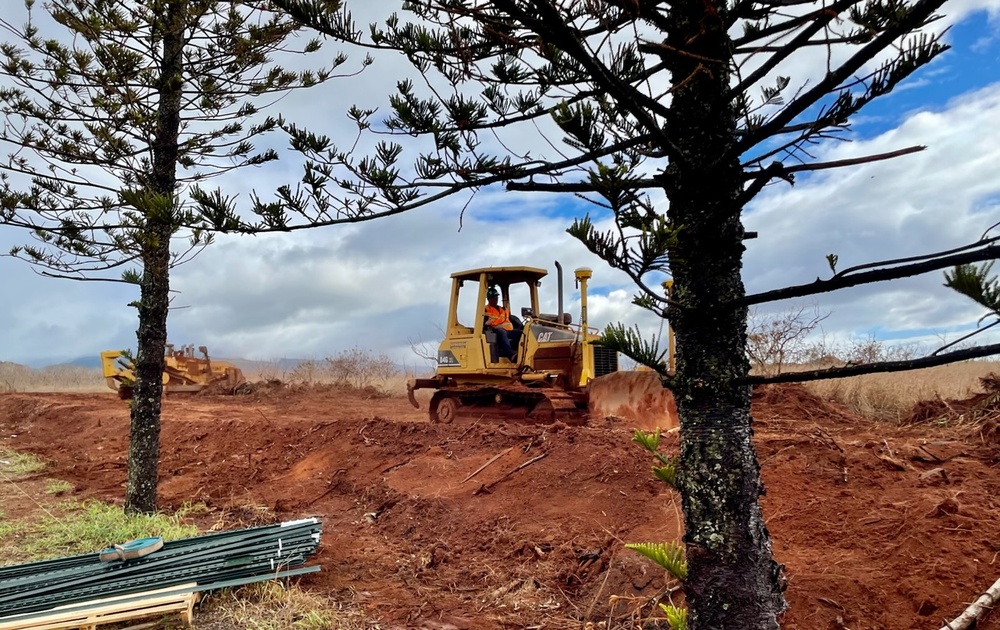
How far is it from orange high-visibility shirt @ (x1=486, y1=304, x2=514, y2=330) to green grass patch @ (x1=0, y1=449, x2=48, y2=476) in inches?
313

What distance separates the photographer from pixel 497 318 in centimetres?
1230

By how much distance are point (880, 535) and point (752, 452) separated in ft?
9.00

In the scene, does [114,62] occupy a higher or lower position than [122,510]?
higher

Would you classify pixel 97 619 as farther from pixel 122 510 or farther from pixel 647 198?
pixel 647 198

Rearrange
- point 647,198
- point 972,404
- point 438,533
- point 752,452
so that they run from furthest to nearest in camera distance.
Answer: point 972,404 → point 438,533 → point 752,452 → point 647,198

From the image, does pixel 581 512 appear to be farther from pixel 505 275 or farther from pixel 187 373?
pixel 187 373

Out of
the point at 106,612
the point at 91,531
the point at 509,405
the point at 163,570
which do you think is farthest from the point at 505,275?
the point at 106,612

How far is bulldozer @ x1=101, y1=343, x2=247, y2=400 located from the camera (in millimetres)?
20688

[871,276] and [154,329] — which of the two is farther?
[154,329]

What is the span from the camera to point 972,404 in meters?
8.06

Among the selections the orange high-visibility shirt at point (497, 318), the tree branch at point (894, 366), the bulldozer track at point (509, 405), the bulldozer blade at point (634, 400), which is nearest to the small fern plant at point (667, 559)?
the tree branch at point (894, 366)

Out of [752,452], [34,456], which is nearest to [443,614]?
[752,452]

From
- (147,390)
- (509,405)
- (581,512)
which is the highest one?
(147,390)

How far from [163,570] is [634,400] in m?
7.01
